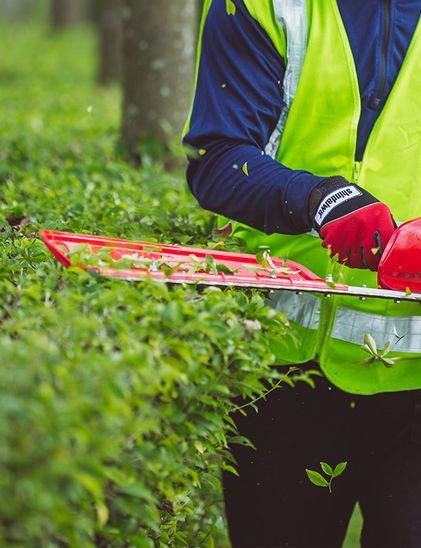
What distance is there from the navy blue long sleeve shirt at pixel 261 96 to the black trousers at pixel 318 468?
20.5 inches

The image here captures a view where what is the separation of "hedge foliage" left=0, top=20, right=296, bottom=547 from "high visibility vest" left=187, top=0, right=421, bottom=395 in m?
0.30

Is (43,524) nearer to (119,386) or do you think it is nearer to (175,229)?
(119,386)

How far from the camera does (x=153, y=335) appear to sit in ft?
6.72

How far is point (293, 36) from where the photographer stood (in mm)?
2742

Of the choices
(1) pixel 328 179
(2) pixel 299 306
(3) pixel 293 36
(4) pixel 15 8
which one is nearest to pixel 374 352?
(2) pixel 299 306

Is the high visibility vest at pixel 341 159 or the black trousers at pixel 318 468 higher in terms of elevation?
the high visibility vest at pixel 341 159

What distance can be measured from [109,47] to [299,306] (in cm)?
1270

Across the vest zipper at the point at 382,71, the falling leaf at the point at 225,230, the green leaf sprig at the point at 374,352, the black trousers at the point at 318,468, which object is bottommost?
the black trousers at the point at 318,468

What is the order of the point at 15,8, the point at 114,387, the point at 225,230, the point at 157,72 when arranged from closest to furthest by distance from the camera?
the point at 114,387
the point at 225,230
the point at 157,72
the point at 15,8

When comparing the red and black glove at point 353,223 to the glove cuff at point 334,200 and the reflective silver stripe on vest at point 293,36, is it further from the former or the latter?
the reflective silver stripe on vest at point 293,36

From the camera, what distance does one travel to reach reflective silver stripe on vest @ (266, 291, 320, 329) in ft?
9.19

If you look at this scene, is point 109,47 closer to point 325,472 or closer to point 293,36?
point 293,36

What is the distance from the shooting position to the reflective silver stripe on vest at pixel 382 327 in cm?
279

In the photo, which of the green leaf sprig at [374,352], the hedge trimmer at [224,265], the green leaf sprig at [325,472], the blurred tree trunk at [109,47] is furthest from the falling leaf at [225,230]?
the blurred tree trunk at [109,47]
